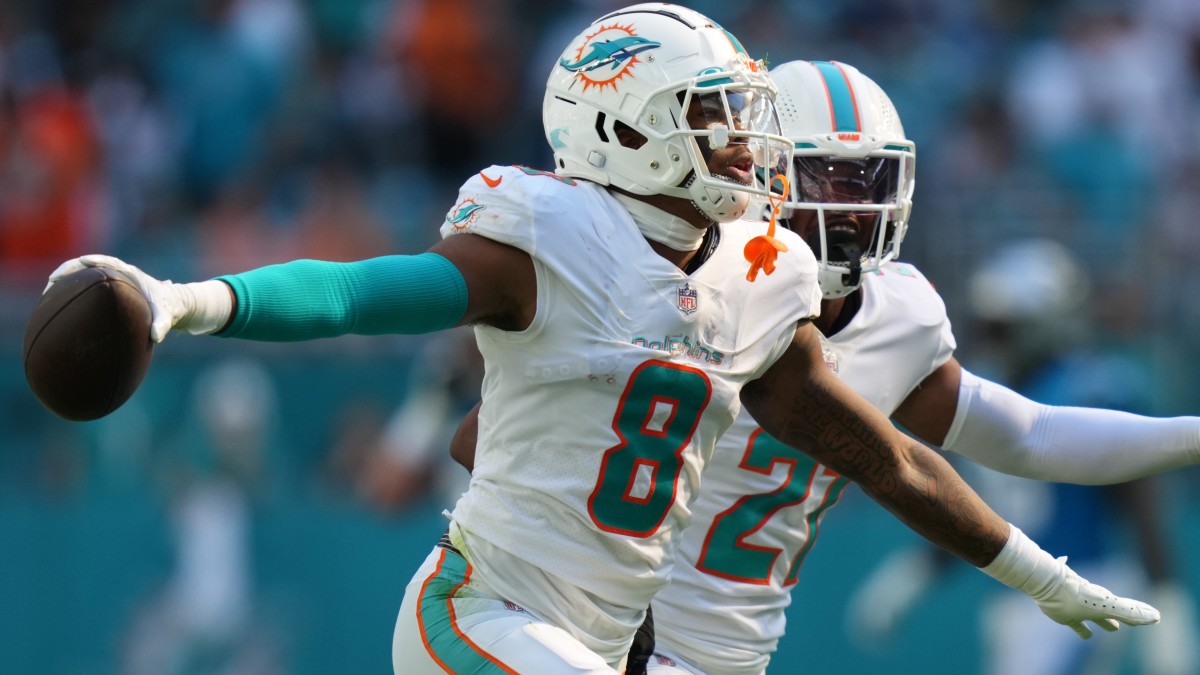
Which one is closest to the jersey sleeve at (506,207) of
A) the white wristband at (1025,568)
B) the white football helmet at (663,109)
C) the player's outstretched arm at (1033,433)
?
the white football helmet at (663,109)

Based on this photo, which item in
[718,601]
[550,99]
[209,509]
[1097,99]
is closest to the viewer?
[550,99]

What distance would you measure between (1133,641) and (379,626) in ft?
11.1

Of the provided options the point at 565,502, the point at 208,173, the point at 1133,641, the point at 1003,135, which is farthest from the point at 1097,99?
the point at 565,502

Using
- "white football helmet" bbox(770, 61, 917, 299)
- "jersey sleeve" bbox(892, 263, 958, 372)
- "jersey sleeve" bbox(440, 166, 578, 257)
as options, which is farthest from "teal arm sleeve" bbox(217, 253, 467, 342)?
"jersey sleeve" bbox(892, 263, 958, 372)

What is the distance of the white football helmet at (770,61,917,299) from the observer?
3943 mm

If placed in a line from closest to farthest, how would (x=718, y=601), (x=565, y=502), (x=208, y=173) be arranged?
1. (x=565, y=502)
2. (x=718, y=601)
3. (x=208, y=173)

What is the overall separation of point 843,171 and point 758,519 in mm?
856

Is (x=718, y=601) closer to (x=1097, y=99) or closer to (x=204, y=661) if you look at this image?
(x=204, y=661)

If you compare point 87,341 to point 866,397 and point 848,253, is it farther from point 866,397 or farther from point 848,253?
point 866,397

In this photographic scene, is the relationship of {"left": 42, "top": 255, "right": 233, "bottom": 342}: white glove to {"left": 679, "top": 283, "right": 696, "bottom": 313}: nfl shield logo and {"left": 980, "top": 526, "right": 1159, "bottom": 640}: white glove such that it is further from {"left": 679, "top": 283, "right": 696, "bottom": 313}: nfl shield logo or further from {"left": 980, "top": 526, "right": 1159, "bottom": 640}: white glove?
{"left": 980, "top": 526, "right": 1159, "bottom": 640}: white glove

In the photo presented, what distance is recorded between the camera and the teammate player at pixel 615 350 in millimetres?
3129

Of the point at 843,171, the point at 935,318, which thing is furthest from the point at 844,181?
the point at 935,318

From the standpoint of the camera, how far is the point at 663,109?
131 inches

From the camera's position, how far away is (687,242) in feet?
11.0
